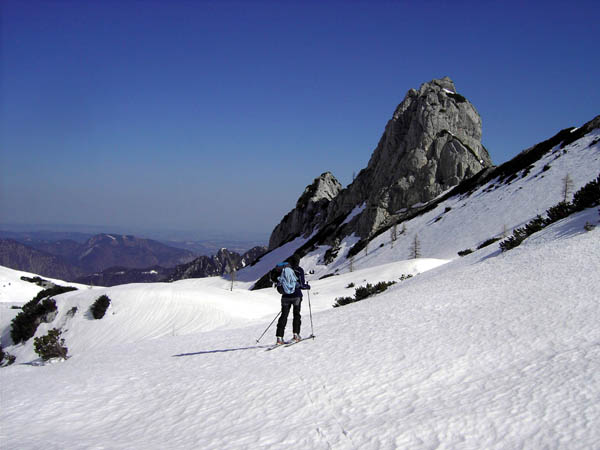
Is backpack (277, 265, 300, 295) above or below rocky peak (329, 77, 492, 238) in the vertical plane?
below

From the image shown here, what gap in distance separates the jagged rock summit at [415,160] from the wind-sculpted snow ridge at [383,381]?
57.9 m

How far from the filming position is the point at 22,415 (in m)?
8.05

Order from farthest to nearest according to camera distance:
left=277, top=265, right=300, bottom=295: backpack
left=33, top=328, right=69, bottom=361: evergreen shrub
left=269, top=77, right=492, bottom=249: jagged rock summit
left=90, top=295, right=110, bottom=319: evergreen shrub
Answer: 1. left=269, top=77, right=492, bottom=249: jagged rock summit
2. left=90, top=295, right=110, bottom=319: evergreen shrub
3. left=33, top=328, right=69, bottom=361: evergreen shrub
4. left=277, top=265, right=300, bottom=295: backpack

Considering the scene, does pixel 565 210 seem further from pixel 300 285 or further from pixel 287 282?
pixel 287 282

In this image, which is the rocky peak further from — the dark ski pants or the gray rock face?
the dark ski pants

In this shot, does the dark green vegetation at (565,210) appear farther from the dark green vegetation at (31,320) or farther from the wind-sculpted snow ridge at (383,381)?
the dark green vegetation at (31,320)

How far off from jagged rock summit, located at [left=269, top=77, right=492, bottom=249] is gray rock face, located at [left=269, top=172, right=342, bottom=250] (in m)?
1.91

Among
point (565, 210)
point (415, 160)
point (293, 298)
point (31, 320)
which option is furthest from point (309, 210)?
point (293, 298)

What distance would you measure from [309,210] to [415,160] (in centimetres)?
3706

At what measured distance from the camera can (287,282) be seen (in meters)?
10.6

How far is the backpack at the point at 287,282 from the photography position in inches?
416

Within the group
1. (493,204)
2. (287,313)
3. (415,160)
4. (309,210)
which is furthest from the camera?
(309,210)

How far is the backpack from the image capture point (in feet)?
34.7

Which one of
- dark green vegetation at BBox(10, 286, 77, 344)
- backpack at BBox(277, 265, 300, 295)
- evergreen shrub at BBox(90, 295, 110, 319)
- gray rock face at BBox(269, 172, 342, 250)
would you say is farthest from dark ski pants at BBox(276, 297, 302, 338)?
gray rock face at BBox(269, 172, 342, 250)
